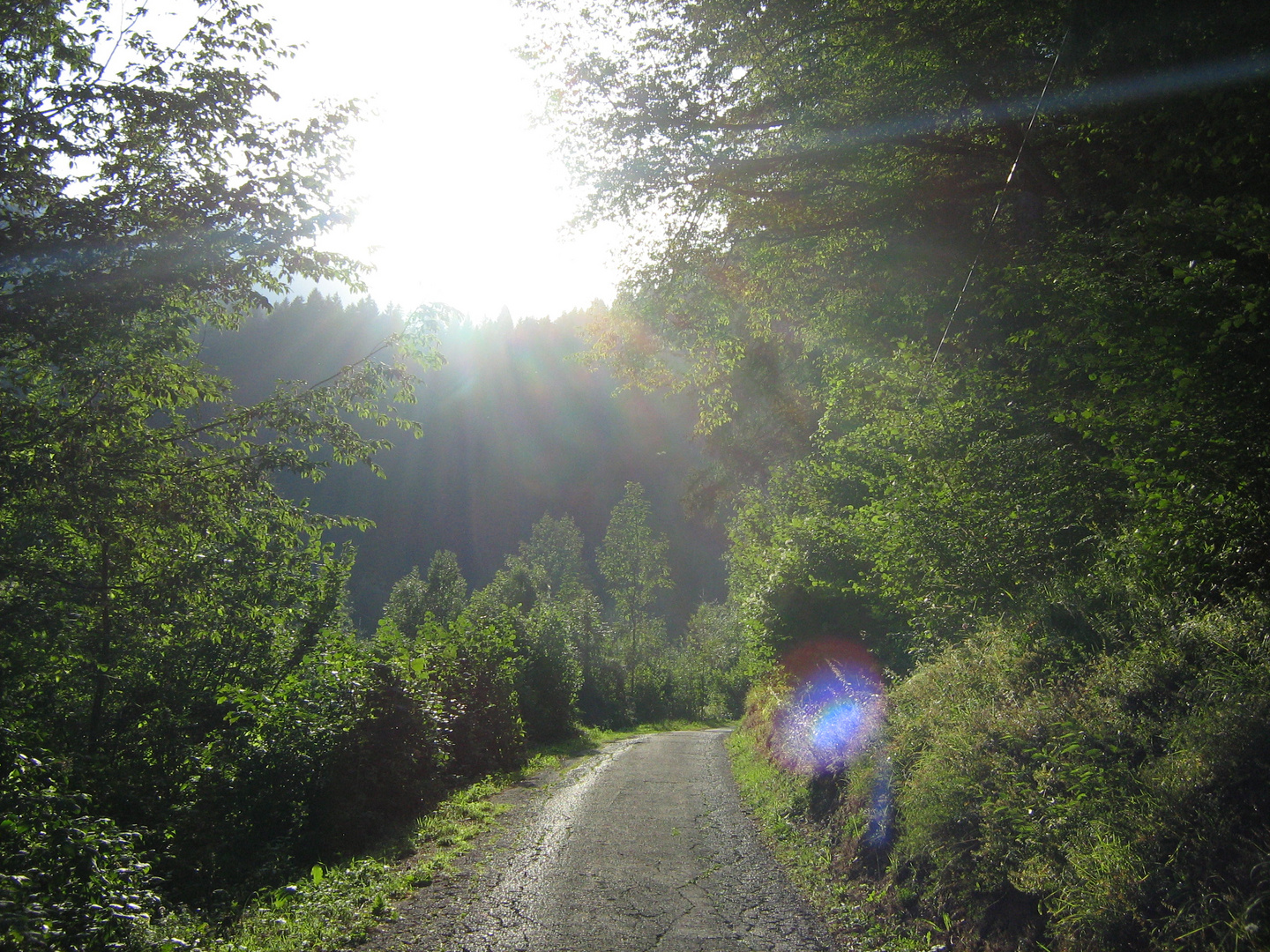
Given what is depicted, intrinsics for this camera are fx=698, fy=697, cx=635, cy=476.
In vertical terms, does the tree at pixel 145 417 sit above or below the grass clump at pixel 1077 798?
above

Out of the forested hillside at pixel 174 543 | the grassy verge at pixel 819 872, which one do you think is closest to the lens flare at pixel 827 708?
the grassy verge at pixel 819 872

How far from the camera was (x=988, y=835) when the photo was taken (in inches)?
191

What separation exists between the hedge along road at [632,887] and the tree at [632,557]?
138 feet

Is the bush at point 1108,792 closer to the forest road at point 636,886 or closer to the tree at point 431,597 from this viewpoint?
the forest road at point 636,886

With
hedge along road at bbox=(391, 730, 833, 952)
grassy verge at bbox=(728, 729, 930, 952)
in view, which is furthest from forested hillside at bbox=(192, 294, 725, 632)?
hedge along road at bbox=(391, 730, 833, 952)

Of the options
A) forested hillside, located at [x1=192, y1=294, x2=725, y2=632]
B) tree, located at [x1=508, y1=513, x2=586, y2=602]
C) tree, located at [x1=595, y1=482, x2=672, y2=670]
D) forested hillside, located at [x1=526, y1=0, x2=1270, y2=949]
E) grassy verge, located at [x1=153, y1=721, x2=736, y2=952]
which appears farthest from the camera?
forested hillside, located at [x1=192, y1=294, x2=725, y2=632]

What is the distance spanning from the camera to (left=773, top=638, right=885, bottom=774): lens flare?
9.15m

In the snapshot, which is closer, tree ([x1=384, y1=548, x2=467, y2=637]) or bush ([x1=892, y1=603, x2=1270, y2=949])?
bush ([x1=892, y1=603, x2=1270, y2=949])

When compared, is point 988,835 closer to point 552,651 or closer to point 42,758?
point 42,758

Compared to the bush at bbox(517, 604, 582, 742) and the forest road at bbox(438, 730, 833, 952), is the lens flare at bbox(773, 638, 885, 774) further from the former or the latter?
the bush at bbox(517, 604, 582, 742)

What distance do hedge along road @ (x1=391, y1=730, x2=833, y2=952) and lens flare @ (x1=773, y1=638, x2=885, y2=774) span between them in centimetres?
146

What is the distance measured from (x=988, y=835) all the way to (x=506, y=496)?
513 feet

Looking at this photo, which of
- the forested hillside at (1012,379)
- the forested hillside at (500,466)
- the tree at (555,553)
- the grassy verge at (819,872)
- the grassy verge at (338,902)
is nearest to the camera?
the forested hillside at (1012,379)

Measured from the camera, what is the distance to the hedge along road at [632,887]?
5215mm
